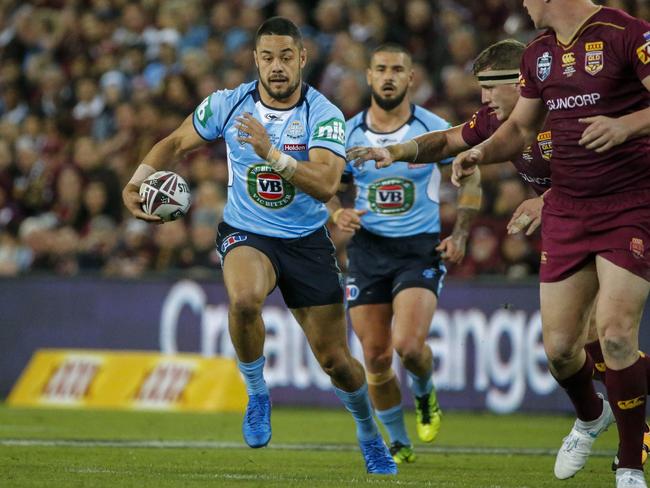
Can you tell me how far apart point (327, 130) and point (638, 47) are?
242cm

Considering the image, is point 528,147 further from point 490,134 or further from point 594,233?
point 594,233

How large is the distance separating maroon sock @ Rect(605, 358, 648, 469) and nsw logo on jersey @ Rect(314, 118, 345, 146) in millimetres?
2560

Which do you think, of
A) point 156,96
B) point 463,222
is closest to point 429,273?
point 463,222

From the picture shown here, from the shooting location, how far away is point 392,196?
35.8 feet

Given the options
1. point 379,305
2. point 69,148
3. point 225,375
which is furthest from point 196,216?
point 379,305

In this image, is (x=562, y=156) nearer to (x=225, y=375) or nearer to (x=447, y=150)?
(x=447, y=150)

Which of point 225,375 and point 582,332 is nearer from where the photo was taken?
point 582,332

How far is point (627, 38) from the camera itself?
7215 mm

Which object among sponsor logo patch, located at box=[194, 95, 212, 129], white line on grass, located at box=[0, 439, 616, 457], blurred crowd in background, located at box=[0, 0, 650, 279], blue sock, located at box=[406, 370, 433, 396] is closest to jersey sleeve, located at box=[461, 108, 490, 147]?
sponsor logo patch, located at box=[194, 95, 212, 129]

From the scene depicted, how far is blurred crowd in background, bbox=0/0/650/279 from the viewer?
16656mm

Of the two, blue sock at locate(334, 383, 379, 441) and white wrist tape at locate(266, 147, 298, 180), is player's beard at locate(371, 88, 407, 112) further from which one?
blue sock at locate(334, 383, 379, 441)

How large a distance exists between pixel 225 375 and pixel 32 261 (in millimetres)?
4171

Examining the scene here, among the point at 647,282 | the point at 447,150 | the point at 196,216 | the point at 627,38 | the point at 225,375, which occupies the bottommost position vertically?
the point at 225,375

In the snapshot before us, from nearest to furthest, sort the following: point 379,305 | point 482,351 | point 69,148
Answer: point 379,305
point 482,351
point 69,148
